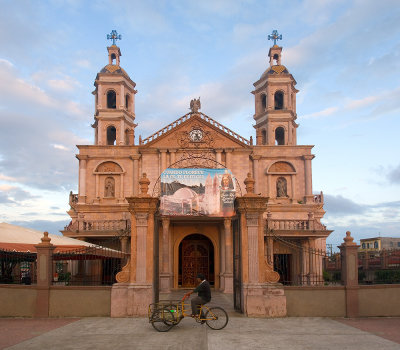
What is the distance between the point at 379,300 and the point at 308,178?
17873 millimetres

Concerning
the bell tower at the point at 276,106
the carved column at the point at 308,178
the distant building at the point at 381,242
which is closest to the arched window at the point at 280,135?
the bell tower at the point at 276,106

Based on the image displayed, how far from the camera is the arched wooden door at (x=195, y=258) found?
98.2ft

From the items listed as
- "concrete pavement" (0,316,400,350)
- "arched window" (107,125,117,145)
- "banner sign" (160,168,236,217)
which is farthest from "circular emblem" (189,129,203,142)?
"concrete pavement" (0,316,400,350)

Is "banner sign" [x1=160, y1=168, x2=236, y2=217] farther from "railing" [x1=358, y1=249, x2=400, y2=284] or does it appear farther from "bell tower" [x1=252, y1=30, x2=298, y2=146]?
"bell tower" [x1=252, y1=30, x2=298, y2=146]

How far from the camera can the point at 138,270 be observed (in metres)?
15.0

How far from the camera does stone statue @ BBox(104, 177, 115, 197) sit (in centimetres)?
3248

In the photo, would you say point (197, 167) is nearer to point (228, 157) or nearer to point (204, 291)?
point (228, 157)

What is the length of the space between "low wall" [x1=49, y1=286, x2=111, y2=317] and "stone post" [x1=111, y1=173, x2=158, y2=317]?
365mm

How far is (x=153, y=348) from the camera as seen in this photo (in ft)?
33.7

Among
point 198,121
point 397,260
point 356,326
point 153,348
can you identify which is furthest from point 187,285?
point 153,348

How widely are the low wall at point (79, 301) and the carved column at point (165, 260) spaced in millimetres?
11196

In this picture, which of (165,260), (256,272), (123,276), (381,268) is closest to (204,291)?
(256,272)

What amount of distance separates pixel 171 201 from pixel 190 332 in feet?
22.6

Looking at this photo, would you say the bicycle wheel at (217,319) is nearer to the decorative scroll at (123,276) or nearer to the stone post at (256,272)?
the stone post at (256,272)
